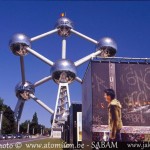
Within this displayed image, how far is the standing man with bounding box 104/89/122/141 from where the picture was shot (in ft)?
43.5

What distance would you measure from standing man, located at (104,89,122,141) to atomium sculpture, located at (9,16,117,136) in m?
47.5

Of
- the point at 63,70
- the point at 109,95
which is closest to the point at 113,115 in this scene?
the point at 109,95

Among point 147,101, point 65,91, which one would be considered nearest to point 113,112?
point 147,101

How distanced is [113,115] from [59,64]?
50425 mm

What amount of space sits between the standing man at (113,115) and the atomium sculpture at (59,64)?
4747 centimetres

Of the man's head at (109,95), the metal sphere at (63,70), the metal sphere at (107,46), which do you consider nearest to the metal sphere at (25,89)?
the metal sphere at (63,70)

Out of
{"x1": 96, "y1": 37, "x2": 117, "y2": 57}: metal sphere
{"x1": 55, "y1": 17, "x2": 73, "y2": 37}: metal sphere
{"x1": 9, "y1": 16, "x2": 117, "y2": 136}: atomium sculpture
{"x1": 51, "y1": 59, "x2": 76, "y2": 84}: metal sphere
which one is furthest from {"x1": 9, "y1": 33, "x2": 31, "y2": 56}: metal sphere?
{"x1": 96, "y1": 37, "x2": 117, "y2": 57}: metal sphere

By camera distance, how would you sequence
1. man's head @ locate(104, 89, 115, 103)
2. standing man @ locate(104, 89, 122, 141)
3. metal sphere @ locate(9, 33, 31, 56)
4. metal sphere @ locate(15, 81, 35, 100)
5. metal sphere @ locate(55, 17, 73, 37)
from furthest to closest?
metal sphere @ locate(15, 81, 35, 100)
metal sphere @ locate(55, 17, 73, 37)
metal sphere @ locate(9, 33, 31, 56)
man's head @ locate(104, 89, 115, 103)
standing man @ locate(104, 89, 122, 141)

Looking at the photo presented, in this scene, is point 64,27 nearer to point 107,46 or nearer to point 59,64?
point 107,46

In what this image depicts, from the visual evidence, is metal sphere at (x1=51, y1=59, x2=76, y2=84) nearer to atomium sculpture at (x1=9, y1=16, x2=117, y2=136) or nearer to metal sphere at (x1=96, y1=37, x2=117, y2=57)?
atomium sculpture at (x1=9, y1=16, x2=117, y2=136)

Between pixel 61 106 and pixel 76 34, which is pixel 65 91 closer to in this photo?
pixel 61 106

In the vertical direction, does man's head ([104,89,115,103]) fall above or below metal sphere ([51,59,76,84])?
below

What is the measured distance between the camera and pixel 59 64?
63469 millimetres

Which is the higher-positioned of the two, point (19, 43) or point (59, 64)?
point (19, 43)
